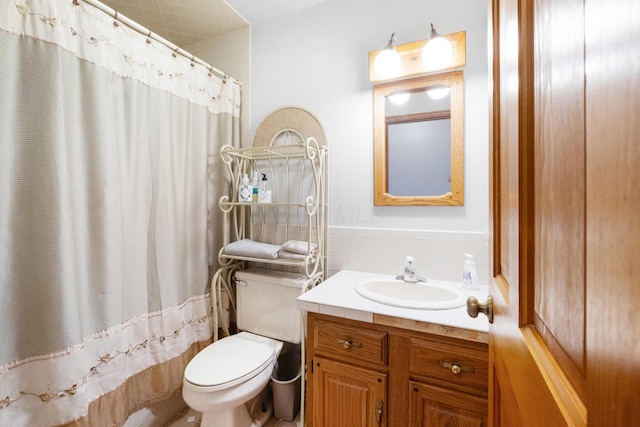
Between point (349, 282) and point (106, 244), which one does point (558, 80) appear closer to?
point (349, 282)

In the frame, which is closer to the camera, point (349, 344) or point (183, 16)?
point (349, 344)

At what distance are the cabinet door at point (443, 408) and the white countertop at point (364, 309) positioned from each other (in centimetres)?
24

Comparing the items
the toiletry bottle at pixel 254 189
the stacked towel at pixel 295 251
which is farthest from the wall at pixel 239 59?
the stacked towel at pixel 295 251

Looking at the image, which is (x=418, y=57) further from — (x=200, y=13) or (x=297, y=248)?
(x=200, y=13)

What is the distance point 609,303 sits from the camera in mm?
208

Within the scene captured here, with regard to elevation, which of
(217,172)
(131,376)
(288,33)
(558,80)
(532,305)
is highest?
(288,33)

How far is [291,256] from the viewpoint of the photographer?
1481mm

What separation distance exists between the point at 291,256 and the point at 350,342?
537mm

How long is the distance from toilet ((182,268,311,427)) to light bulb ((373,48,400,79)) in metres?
1.18

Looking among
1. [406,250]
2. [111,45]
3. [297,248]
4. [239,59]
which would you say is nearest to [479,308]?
[406,250]

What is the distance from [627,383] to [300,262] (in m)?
1.31

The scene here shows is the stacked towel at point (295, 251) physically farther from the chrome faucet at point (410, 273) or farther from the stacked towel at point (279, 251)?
the chrome faucet at point (410, 273)

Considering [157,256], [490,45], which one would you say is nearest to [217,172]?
[157,256]

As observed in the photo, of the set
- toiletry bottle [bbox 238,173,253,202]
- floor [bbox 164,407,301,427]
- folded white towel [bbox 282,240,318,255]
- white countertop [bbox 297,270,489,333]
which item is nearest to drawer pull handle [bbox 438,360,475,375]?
white countertop [bbox 297,270,489,333]
